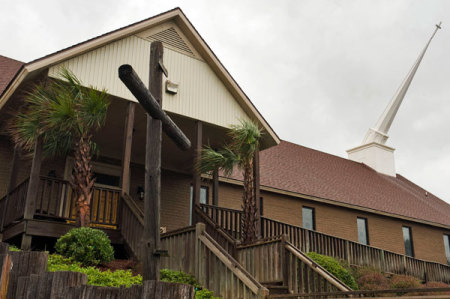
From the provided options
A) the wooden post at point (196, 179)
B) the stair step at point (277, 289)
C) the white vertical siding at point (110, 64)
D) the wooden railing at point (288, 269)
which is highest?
the white vertical siding at point (110, 64)

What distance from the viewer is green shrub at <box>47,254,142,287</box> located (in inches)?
365

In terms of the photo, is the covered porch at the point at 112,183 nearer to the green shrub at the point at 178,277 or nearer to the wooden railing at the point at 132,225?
the wooden railing at the point at 132,225

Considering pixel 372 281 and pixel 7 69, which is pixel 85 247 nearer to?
pixel 372 281

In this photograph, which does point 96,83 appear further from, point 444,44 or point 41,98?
point 444,44

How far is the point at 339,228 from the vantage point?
25.1 m

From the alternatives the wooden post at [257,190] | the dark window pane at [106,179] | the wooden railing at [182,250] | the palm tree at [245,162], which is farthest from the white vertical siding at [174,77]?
the dark window pane at [106,179]

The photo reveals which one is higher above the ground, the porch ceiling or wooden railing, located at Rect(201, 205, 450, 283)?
the porch ceiling

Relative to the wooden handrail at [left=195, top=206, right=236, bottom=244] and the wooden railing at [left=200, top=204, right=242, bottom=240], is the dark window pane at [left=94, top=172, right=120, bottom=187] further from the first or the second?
the wooden handrail at [left=195, top=206, right=236, bottom=244]

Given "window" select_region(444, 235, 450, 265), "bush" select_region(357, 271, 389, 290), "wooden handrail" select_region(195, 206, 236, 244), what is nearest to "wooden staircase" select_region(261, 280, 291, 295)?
"wooden handrail" select_region(195, 206, 236, 244)

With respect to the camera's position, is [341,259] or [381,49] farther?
[381,49]

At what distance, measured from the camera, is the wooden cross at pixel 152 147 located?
20.4 feet

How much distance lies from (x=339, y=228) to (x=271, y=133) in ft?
33.4

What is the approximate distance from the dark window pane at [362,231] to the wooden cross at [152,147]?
20.7 metres

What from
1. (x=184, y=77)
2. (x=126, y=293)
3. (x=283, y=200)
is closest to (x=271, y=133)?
(x=184, y=77)
